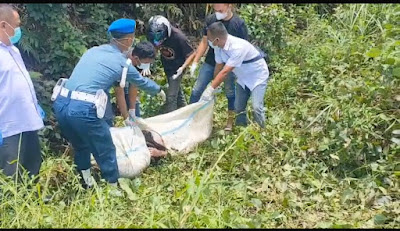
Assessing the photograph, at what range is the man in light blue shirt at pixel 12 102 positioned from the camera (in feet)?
12.5

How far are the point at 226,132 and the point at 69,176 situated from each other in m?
A: 1.58

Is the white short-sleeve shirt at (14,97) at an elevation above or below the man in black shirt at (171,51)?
above

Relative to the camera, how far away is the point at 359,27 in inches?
263

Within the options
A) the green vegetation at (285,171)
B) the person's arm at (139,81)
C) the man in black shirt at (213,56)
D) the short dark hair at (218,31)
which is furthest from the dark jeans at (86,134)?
the man in black shirt at (213,56)

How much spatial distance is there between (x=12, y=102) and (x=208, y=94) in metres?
1.82

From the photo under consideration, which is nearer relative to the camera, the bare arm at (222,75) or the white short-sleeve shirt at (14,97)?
the white short-sleeve shirt at (14,97)

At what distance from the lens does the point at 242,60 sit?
4918mm

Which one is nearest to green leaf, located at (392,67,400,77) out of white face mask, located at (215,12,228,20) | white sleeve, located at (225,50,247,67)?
white sleeve, located at (225,50,247,67)

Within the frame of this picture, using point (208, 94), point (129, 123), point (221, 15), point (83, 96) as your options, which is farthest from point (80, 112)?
point (221, 15)

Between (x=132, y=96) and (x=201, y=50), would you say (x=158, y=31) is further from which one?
(x=132, y=96)

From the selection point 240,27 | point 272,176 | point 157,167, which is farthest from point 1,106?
point 240,27

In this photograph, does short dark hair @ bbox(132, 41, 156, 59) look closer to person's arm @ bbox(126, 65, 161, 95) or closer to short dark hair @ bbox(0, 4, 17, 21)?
person's arm @ bbox(126, 65, 161, 95)

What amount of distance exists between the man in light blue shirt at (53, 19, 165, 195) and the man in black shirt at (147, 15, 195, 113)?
94 centimetres

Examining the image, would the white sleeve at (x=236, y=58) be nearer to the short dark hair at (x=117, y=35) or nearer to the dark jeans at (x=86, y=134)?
the short dark hair at (x=117, y=35)
